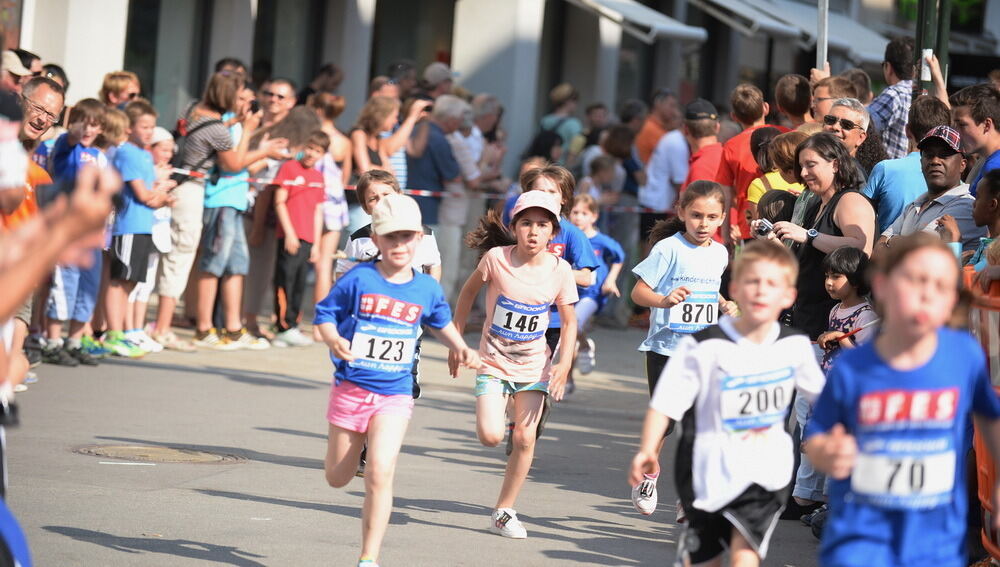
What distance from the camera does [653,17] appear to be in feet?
71.7

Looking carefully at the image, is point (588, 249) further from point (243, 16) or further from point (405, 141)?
point (243, 16)

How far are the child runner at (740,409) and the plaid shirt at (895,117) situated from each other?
18.3 feet

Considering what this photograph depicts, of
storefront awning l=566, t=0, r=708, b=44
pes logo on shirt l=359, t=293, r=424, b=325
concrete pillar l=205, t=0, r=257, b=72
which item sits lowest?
pes logo on shirt l=359, t=293, r=424, b=325

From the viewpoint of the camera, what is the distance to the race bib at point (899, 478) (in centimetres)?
430

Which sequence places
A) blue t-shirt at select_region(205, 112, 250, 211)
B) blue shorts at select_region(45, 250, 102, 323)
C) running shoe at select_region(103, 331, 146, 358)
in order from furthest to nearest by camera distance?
blue t-shirt at select_region(205, 112, 250, 211), running shoe at select_region(103, 331, 146, 358), blue shorts at select_region(45, 250, 102, 323)

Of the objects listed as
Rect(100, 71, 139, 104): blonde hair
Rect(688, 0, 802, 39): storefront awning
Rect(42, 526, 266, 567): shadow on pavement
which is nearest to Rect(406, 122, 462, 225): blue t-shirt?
Rect(100, 71, 139, 104): blonde hair

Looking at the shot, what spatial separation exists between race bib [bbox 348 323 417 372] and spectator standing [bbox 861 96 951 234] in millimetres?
3103

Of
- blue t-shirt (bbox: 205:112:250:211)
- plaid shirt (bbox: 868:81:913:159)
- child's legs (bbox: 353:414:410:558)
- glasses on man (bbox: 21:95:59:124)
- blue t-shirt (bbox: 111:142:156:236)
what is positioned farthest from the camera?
blue t-shirt (bbox: 205:112:250:211)

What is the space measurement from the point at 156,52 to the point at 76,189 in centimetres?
1435

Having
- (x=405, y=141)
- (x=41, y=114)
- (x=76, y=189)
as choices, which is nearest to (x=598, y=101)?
(x=405, y=141)

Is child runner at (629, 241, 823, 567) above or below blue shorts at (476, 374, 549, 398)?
above

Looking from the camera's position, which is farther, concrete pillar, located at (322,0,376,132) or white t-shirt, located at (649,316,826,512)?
concrete pillar, located at (322,0,376,132)

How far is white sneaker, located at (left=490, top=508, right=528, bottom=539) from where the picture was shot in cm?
717

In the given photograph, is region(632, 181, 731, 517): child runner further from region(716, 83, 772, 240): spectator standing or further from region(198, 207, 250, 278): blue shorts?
region(198, 207, 250, 278): blue shorts
